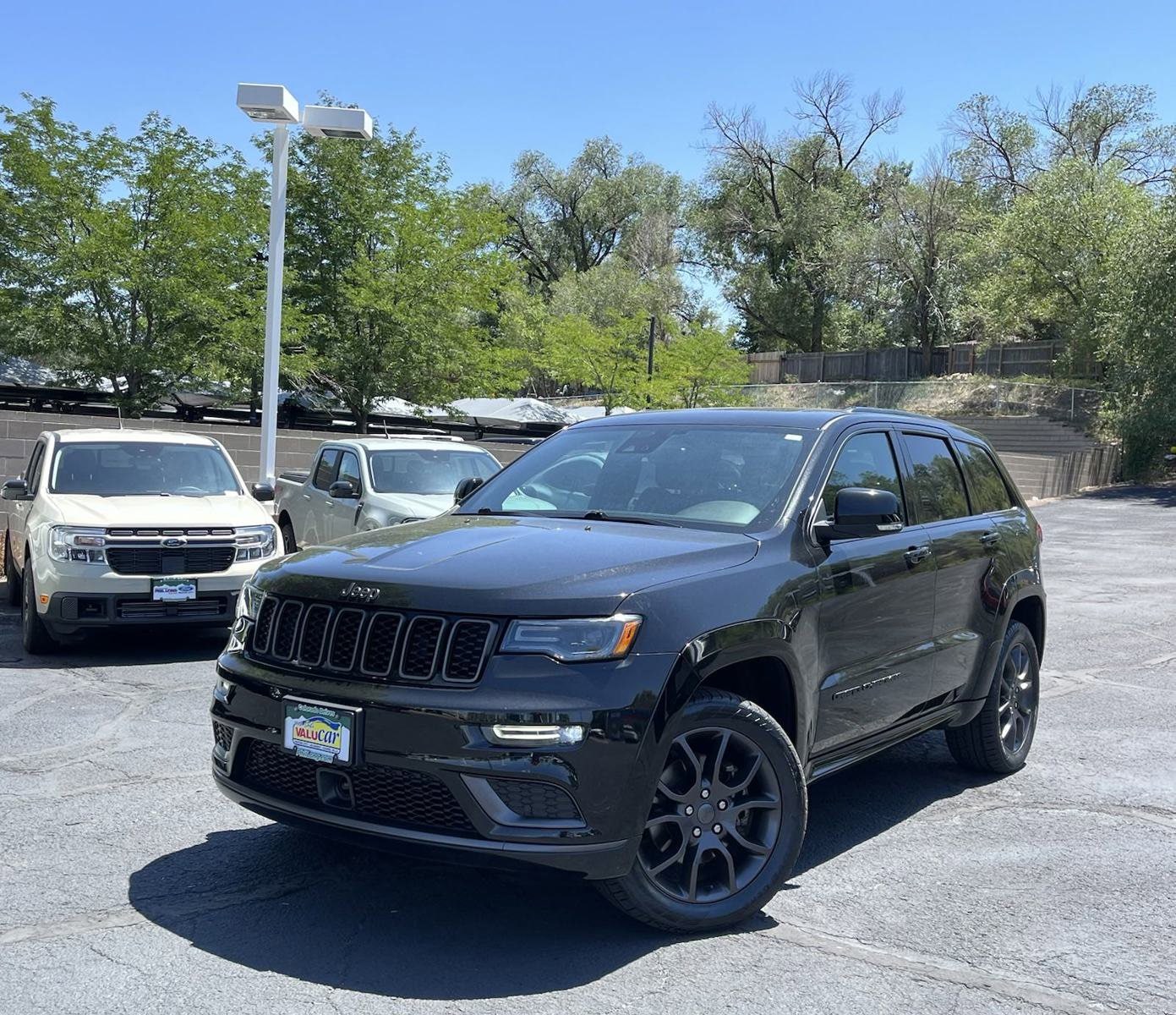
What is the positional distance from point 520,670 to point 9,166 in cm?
2032

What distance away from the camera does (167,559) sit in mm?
8992

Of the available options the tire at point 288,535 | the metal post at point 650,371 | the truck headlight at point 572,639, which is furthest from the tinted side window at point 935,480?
the metal post at point 650,371

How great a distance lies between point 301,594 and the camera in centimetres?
409

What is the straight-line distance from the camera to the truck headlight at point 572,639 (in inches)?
146

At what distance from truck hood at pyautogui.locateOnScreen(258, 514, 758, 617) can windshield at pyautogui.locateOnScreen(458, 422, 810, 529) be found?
0.74ft

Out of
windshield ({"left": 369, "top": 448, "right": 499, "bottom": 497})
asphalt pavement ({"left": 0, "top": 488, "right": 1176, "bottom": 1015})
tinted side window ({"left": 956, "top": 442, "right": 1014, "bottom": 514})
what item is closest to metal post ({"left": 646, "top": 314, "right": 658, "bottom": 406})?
windshield ({"left": 369, "top": 448, "right": 499, "bottom": 497})

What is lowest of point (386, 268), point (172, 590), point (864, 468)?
point (172, 590)

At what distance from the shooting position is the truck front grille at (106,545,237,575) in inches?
349

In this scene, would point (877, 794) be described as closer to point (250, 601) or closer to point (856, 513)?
point (856, 513)

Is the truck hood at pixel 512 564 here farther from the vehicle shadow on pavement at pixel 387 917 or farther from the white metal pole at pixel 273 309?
the white metal pole at pixel 273 309

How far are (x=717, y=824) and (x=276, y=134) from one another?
12221mm

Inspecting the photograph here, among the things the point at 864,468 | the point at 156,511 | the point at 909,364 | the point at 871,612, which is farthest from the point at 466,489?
the point at 909,364

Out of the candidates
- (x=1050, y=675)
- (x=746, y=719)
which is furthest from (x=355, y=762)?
(x=1050, y=675)

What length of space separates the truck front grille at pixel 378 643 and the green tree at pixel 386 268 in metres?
20.8
